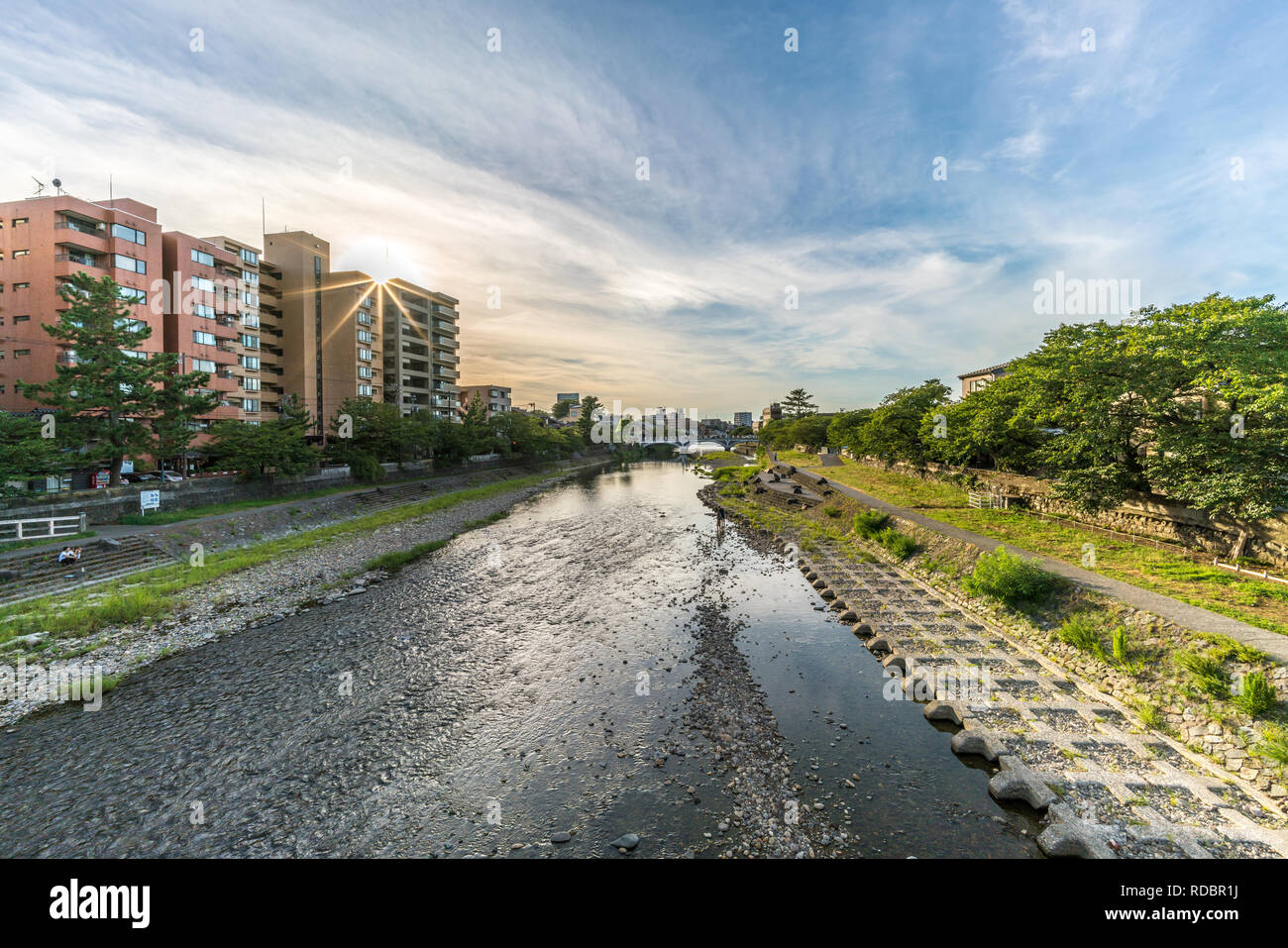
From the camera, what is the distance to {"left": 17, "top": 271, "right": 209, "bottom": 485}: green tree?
92.9 ft

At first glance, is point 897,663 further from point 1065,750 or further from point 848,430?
point 848,430

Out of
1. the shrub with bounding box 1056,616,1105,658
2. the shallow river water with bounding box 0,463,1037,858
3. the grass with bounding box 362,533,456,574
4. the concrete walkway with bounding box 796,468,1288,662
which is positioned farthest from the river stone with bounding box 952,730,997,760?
the grass with bounding box 362,533,456,574

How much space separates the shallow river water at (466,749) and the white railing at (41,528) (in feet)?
51.7

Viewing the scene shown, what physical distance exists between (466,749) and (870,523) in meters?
25.2

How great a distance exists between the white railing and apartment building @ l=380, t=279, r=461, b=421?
153 ft

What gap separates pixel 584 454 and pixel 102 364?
87886mm

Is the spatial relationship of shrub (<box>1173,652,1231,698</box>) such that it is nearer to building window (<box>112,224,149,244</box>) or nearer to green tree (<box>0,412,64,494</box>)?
green tree (<box>0,412,64,494</box>)

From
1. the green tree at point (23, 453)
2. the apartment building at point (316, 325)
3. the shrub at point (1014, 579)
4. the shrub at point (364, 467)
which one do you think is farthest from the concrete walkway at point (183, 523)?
the shrub at point (1014, 579)

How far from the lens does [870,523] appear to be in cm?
2947

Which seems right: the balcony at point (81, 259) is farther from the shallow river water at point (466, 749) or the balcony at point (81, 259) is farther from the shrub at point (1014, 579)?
the shrub at point (1014, 579)

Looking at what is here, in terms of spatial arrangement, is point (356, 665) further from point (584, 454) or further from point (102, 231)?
point (584, 454)

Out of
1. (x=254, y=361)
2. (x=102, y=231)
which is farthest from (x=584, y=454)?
(x=102, y=231)

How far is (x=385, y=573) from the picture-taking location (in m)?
26.3

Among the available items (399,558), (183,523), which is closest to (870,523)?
(399,558)
